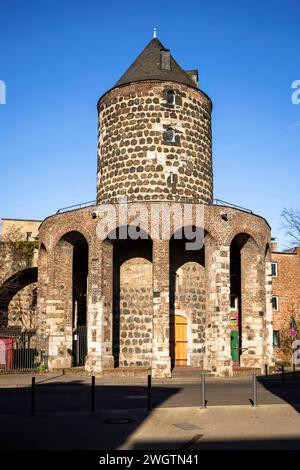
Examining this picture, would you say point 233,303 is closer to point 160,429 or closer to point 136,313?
point 136,313

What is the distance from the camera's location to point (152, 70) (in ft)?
105

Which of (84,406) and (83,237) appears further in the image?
(83,237)

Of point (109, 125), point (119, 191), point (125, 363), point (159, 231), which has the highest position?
point (109, 125)

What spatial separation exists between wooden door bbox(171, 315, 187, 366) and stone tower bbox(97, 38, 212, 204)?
21.2 feet

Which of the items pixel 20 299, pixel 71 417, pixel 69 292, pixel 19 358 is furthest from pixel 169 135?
pixel 71 417

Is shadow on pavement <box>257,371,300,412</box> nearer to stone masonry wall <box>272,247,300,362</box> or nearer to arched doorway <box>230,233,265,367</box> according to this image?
arched doorway <box>230,233,265,367</box>

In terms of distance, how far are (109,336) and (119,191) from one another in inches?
325

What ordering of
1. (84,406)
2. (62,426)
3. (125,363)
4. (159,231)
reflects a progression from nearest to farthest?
(62,426), (84,406), (159,231), (125,363)

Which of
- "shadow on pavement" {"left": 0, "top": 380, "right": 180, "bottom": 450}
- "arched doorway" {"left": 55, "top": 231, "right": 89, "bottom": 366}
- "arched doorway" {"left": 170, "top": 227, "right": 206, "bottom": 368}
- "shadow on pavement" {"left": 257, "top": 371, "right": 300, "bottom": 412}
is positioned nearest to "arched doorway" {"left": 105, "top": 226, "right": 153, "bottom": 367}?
"arched doorway" {"left": 170, "top": 227, "right": 206, "bottom": 368}

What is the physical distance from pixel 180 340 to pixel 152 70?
15.1 metres

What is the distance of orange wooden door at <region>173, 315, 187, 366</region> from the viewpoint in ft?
96.8
